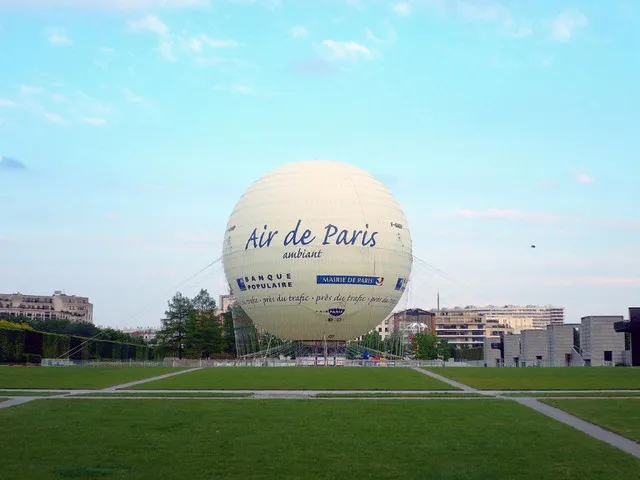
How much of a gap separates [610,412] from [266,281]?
3644 cm

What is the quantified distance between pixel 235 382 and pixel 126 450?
852 inches

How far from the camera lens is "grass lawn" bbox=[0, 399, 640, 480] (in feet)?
42.1

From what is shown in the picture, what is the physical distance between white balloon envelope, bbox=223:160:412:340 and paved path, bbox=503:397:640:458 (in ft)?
96.2

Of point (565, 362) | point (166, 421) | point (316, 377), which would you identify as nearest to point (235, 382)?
point (316, 377)

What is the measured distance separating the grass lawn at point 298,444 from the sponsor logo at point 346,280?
1233 inches

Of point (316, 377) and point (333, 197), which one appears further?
point (333, 197)

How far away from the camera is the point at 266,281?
55938 mm

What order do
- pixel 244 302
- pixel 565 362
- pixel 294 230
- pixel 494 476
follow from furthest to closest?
pixel 565 362, pixel 244 302, pixel 294 230, pixel 494 476

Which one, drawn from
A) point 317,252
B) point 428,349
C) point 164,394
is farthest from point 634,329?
point 428,349

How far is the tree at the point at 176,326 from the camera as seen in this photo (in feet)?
322

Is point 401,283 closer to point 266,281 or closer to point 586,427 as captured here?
point 266,281

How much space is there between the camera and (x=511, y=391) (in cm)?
3023

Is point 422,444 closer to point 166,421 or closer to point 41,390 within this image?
point 166,421

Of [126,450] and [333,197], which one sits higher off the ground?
[333,197]
